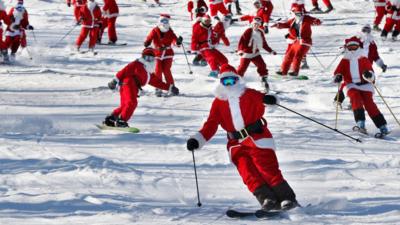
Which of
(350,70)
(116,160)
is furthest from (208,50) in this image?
(116,160)

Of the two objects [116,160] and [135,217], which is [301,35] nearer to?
[116,160]

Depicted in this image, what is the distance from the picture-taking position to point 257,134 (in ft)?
19.9

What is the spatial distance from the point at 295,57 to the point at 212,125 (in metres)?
7.73

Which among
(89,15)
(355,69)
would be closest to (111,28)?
(89,15)

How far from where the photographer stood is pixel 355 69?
9656 mm

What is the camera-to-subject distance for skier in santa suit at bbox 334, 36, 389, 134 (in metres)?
9.50

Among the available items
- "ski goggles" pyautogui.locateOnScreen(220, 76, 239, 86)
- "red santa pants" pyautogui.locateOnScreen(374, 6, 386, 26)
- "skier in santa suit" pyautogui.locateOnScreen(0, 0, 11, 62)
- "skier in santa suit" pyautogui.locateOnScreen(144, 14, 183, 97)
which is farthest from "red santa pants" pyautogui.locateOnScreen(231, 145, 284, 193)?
"red santa pants" pyautogui.locateOnScreen(374, 6, 386, 26)

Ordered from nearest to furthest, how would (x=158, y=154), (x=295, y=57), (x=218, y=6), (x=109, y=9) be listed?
(x=158, y=154), (x=295, y=57), (x=109, y=9), (x=218, y=6)

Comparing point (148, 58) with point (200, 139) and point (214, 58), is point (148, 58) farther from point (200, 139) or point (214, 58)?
point (200, 139)

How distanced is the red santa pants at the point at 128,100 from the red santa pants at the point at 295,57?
4927mm

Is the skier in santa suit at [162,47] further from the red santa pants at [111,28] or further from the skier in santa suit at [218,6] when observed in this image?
the skier in santa suit at [218,6]

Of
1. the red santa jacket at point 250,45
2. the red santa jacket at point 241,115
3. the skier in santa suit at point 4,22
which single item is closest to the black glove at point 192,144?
the red santa jacket at point 241,115

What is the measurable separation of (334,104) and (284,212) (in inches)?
246

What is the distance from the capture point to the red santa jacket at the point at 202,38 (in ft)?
43.3
